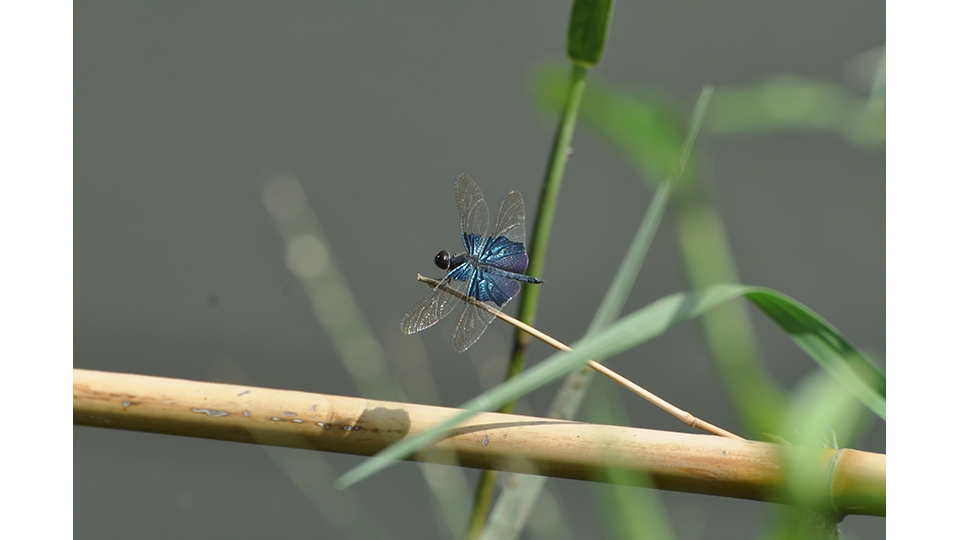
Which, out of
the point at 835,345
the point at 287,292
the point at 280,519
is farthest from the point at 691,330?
the point at 835,345

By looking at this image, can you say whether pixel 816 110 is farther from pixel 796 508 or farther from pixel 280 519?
pixel 280 519

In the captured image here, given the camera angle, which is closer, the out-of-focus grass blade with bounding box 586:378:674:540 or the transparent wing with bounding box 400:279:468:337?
the out-of-focus grass blade with bounding box 586:378:674:540

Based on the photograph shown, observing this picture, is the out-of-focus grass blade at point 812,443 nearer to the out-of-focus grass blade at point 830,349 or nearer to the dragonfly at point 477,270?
the out-of-focus grass blade at point 830,349

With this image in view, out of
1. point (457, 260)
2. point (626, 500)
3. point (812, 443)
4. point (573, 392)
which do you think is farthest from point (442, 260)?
point (812, 443)

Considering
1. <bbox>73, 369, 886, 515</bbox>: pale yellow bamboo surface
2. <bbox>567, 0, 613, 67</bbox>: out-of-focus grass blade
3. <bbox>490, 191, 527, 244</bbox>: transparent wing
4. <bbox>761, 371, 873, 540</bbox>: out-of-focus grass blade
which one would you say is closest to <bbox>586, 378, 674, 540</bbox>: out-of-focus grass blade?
<bbox>73, 369, 886, 515</bbox>: pale yellow bamboo surface

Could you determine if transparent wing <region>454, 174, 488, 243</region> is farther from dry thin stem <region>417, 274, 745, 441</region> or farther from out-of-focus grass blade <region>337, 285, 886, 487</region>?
out-of-focus grass blade <region>337, 285, 886, 487</region>

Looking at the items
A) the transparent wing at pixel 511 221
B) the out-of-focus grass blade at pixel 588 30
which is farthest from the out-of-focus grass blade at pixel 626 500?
the out-of-focus grass blade at pixel 588 30
